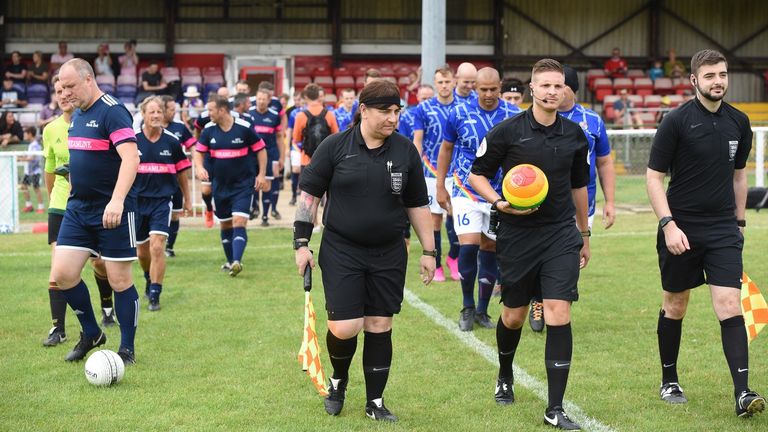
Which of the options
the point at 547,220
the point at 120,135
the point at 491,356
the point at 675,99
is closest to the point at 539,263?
the point at 547,220

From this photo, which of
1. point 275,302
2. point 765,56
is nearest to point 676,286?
point 275,302

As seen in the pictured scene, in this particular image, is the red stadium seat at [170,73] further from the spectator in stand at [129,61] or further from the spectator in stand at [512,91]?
the spectator in stand at [512,91]

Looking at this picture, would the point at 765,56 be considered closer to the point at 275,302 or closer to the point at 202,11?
the point at 202,11

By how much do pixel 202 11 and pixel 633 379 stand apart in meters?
27.4

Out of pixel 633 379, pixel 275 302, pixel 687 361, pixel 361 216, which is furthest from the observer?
pixel 275 302

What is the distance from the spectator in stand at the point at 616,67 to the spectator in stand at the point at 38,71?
16477mm

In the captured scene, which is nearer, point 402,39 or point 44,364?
point 44,364

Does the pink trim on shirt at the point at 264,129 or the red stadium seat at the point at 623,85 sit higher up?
the red stadium seat at the point at 623,85

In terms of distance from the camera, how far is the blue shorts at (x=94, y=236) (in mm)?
7426

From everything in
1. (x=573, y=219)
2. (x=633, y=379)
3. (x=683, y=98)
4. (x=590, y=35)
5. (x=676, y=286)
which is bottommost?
(x=633, y=379)

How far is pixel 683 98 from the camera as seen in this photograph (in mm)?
31984

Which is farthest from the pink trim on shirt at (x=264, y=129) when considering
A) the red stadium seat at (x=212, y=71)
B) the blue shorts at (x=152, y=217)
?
the red stadium seat at (x=212, y=71)

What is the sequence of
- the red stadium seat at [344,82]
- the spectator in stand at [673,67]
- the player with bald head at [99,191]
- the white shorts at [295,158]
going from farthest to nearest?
the spectator in stand at [673,67] < the red stadium seat at [344,82] < the white shorts at [295,158] < the player with bald head at [99,191]

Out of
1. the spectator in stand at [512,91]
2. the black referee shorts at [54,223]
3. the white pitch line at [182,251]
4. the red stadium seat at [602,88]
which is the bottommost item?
the white pitch line at [182,251]
